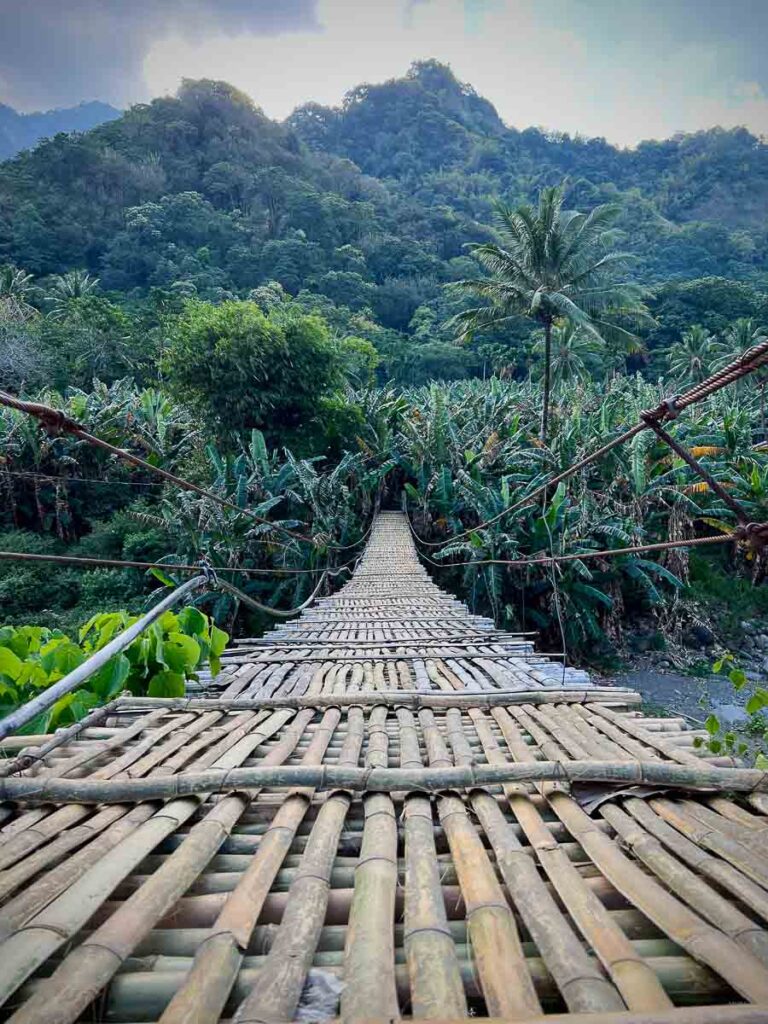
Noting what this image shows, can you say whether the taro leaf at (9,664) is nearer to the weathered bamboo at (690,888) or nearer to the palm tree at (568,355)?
the weathered bamboo at (690,888)

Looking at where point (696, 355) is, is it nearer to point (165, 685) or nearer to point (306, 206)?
point (165, 685)

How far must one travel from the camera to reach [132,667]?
2025 millimetres

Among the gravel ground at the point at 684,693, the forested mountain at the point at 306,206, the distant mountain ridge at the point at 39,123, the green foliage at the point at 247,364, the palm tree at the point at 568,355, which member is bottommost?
the gravel ground at the point at 684,693

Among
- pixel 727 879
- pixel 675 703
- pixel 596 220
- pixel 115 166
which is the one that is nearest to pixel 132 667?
pixel 727 879

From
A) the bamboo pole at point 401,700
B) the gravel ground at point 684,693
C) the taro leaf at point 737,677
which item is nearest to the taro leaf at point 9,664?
the bamboo pole at point 401,700

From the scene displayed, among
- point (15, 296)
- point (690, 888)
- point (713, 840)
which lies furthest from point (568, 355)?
point (15, 296)

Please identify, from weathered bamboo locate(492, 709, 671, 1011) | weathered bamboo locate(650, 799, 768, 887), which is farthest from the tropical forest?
weathered bamboo locate(492, 709, 671, 1011)

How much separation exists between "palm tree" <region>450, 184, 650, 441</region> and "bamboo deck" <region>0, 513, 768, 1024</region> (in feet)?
30.5

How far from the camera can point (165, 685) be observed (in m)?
1.96

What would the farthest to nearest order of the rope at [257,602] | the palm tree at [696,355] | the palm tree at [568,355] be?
the palm tree at [696,355]
the palm tree at [568,355]
the rope at [257,602]

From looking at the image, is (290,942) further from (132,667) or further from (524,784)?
(132,667)

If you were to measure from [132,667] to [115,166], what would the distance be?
1486 inches

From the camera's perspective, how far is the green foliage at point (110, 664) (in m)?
1.79

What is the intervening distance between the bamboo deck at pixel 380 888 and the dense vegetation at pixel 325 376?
3.46 metres
